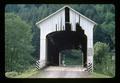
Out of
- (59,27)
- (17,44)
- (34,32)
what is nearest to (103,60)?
(59,27)

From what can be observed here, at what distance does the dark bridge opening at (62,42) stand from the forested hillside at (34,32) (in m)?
0.12

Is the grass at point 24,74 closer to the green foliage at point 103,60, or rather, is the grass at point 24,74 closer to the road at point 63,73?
A: the road at point 63,73

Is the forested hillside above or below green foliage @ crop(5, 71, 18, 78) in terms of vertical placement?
above

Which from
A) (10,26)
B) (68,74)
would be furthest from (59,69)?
(10,26)

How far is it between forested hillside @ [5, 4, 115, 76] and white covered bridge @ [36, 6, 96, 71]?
5cm

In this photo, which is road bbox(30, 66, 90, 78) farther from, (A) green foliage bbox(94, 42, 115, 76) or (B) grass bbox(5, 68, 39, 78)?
(A) green foliage bbox(94, 42, 115, 76)

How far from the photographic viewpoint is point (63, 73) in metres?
3.63

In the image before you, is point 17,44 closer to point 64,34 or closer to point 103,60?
point 64,34

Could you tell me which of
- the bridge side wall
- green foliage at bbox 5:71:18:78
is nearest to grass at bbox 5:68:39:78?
green foliage at bbox 5:71:18:78

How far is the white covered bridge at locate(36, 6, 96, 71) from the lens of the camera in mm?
3633

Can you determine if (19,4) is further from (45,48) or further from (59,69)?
(59,69)

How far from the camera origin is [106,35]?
368 centimetres

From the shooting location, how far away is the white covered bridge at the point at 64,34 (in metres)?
3.63
